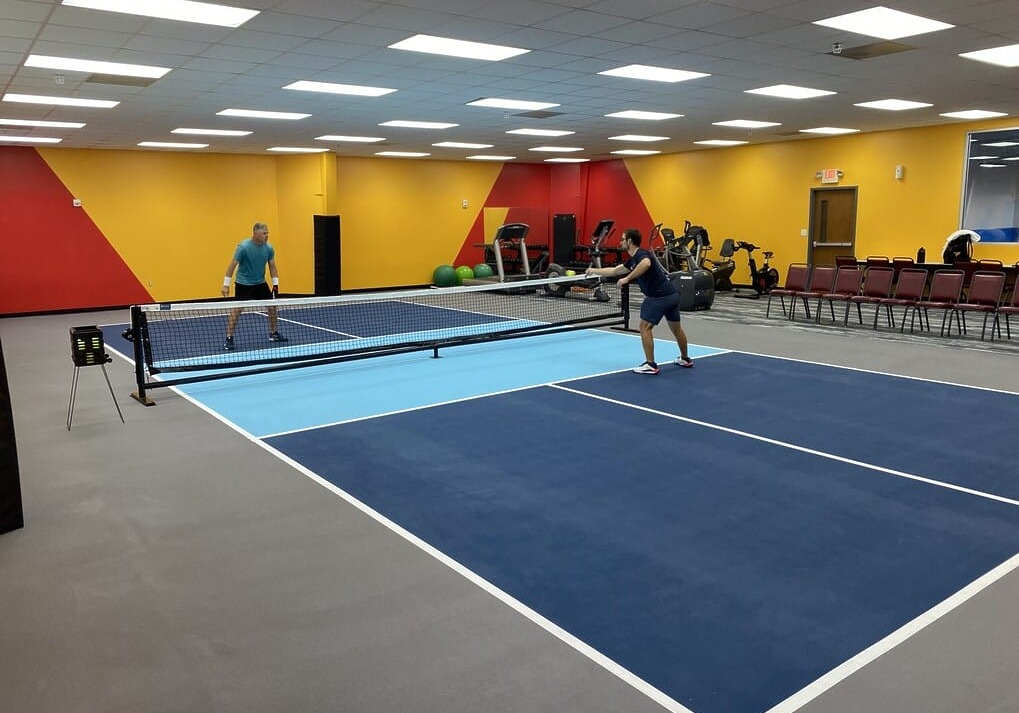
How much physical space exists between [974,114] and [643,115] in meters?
5.39

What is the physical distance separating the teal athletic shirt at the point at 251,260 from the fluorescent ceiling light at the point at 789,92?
21.6 feet

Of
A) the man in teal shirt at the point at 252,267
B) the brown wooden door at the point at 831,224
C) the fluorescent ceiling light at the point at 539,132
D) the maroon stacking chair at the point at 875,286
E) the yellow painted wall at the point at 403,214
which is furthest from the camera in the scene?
the yellow painted wall at the point at 403,214

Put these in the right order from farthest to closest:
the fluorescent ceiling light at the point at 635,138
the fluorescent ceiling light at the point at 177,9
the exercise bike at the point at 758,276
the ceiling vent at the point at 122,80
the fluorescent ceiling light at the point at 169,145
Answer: the exercise bike at the point at 758,276
the fluorescent ceiling light at the point at 635,138
the fluorescent ceiling light at the point at 169,145
the ceiling vent at the point at 122,80
the fluorescent ceiling light at the point at 177,9

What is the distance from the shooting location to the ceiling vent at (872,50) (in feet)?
24.5

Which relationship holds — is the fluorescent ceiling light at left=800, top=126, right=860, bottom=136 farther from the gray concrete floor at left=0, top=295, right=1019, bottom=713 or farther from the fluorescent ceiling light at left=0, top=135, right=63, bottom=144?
the fluorescent ceiling light at left=0, top=135, right=63, bottom=144

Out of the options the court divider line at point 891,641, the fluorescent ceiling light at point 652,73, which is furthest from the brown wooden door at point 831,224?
the court divider line at point 891,641

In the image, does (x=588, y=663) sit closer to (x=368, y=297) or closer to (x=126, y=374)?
(x=126, y=374)

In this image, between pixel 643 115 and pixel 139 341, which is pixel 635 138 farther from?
pixel 139 341

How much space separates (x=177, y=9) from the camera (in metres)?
5.82

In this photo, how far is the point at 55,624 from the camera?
3.21 meters

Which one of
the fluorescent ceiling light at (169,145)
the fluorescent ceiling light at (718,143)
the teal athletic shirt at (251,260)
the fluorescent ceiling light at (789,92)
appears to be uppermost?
the fluorescent ceiling light at (718,143)

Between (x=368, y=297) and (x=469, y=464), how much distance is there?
5.83 meters

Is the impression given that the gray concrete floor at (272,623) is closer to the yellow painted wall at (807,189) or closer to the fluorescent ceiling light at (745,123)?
the fluorescent ceiling light at (745,123)

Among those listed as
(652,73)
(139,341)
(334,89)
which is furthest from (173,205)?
(652,73)
